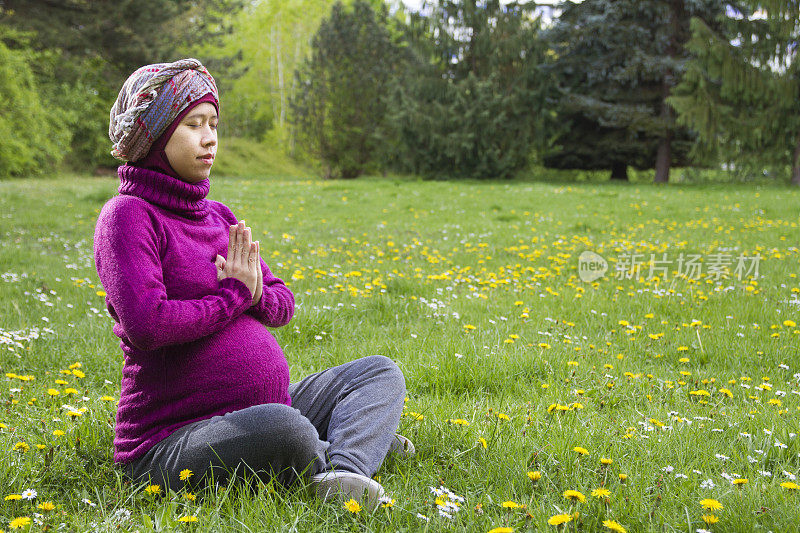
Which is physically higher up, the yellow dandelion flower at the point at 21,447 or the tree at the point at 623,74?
the tree at the point at 623,74

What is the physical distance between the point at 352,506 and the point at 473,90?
68.7 ft

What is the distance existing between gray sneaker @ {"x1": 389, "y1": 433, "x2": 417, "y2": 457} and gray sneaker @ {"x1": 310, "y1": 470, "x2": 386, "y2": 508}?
1.25 ft

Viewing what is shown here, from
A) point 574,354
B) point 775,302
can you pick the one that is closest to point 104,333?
point 574,354

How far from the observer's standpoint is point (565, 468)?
6.70 ft

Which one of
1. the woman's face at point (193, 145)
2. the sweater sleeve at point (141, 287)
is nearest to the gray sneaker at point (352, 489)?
the sweater sleeve at point (141, 287)

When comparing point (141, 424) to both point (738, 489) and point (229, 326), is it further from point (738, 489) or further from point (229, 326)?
point (738, 489)

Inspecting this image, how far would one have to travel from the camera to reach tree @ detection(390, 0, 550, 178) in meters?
21.2

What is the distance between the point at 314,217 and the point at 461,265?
4793mm

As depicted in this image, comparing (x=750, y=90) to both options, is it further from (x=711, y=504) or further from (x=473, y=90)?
(x=711, y=504)

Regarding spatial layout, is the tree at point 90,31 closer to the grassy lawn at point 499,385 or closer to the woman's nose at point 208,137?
the grassy lawn at point 499,385

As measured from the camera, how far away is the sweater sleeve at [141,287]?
1.64 m

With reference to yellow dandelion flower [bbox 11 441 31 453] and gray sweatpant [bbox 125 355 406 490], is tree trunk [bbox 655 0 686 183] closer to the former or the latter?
gray sweatpant [bbox 125 355 406 490]
